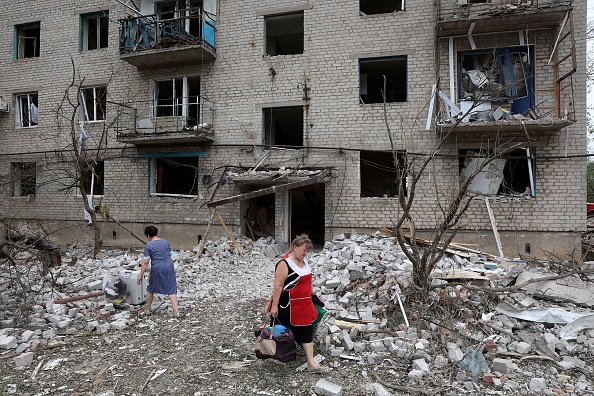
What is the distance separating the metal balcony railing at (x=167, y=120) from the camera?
37.6ft

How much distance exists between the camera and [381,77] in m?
13.6

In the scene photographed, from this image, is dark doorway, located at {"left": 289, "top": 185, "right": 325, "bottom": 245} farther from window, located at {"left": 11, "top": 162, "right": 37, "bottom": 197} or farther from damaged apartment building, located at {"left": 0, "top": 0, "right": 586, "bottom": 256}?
window, located at {"left": 11, "top": 162, "right": 37, "bottom": 197}

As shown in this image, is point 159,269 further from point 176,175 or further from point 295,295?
point 176,175

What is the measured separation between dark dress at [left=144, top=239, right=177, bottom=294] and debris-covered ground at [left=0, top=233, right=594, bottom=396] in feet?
1.62

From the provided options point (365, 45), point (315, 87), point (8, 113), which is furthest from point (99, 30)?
point (365, 45)

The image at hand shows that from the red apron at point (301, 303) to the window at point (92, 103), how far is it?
12315 millimetres

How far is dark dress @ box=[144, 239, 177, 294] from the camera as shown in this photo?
5.66 metres

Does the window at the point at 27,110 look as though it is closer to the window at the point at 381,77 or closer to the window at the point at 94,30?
the window at the point at 94,30

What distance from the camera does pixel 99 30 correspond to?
13625mm

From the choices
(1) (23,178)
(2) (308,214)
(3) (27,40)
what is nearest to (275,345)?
(2) (308,214)

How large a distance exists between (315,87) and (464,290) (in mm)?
7617

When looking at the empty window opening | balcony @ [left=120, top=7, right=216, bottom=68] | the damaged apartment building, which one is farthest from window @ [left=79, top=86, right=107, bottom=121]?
the empty window opening

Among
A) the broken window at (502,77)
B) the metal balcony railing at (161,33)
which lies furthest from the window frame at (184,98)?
the broken window at (502,77)

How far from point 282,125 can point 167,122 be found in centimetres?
459
